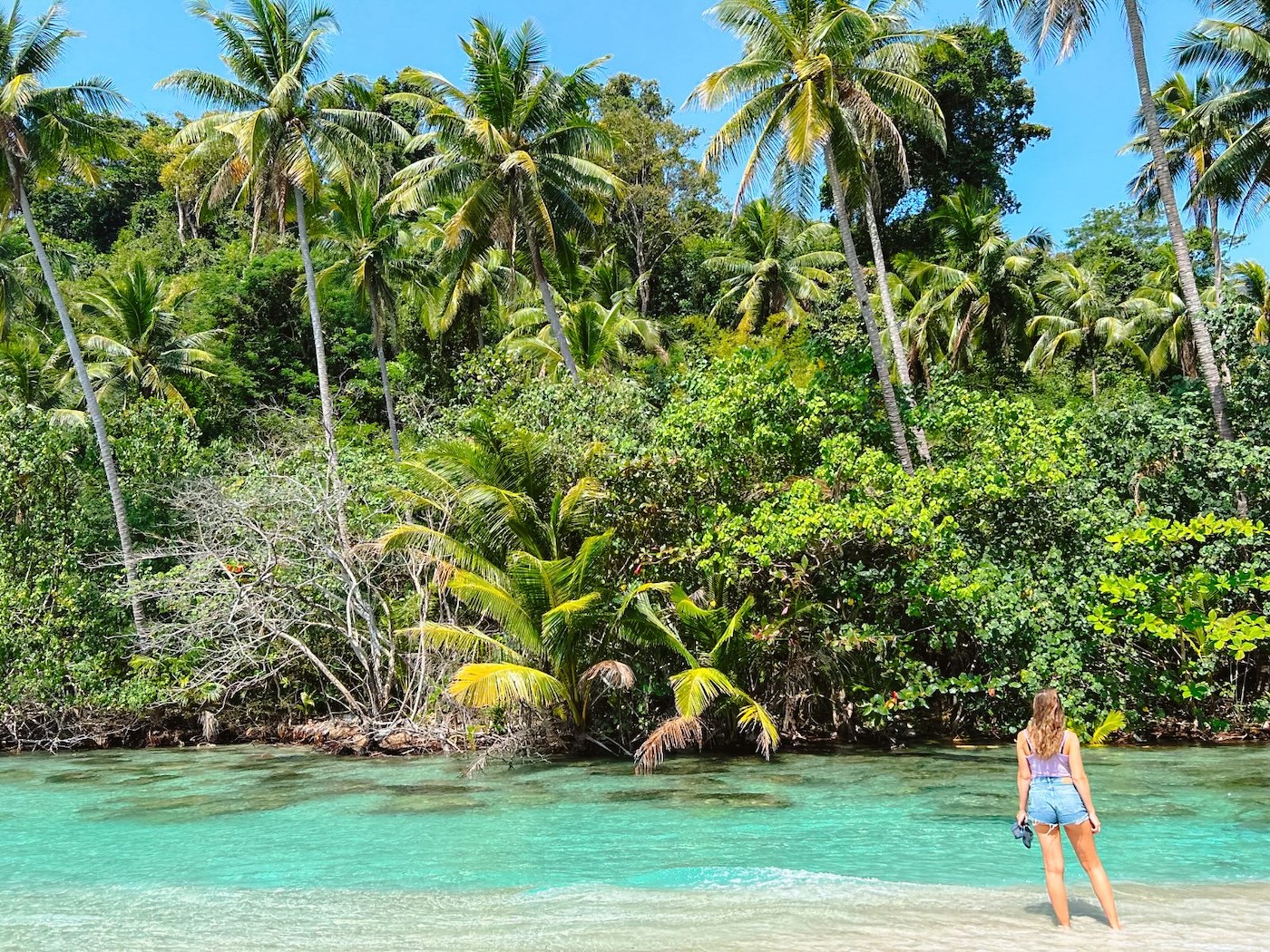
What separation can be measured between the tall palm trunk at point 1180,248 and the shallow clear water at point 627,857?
18.2ft

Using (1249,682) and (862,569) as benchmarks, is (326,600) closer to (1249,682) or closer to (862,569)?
(862,569)

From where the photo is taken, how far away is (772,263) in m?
34.5

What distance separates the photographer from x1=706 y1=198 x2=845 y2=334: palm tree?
34.6 metres

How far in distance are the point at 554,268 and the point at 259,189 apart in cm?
867

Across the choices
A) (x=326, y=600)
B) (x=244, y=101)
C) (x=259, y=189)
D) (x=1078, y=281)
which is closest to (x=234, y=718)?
(x=326, y=600)

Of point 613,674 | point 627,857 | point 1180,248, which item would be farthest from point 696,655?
point 1180,248

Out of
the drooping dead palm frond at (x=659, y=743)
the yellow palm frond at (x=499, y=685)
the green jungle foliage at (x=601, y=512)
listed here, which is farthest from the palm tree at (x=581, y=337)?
the drooping dead palm frond at (x=659, y=743)

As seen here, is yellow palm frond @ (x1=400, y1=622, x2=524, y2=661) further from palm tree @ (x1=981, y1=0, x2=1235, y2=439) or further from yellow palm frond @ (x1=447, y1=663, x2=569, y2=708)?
palm tree @ (x1=981, y1=0, x2=1235, y2=439)

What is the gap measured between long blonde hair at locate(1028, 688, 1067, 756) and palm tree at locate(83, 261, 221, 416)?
28651 millimetres

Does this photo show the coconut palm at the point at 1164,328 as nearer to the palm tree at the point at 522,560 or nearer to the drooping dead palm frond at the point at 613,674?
the palm tree at the point at 522,560

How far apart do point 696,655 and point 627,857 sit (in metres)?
5.99

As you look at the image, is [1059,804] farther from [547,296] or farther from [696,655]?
[547,296]

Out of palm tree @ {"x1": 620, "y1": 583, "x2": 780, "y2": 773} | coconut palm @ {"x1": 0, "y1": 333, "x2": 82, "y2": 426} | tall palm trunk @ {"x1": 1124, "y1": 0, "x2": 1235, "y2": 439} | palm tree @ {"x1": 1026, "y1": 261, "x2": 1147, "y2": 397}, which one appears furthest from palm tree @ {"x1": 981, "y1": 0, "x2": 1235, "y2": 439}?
coconut palm @ {"x1": 0, "y1": 333, "x2": 82, "y2": 426}

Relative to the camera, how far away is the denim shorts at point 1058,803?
5.93 m
